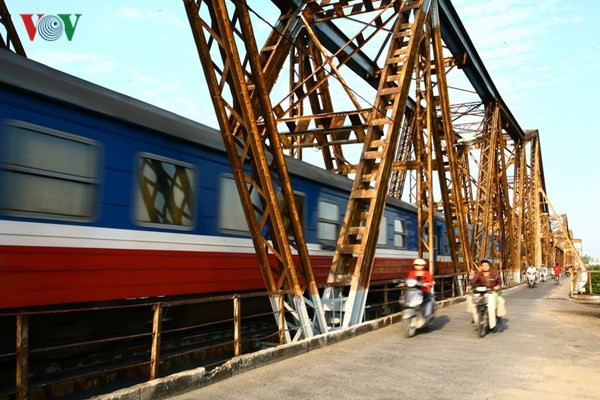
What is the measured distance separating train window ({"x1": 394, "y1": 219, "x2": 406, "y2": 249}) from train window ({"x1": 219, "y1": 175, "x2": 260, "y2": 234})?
707cm

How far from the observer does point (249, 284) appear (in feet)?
27.9

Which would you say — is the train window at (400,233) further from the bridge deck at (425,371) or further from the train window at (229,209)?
the train window at (229,209)

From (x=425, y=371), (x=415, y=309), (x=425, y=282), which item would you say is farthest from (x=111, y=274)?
(x=425, y=282)

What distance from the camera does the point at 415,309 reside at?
9.17m

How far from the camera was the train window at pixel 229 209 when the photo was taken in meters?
8.19

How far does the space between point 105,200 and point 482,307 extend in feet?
22.5

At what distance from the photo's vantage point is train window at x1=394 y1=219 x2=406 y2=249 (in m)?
14.7

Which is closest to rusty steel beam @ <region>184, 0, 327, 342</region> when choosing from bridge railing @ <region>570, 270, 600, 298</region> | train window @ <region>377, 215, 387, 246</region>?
train window @ <region>377, 215, 387, 246</region>

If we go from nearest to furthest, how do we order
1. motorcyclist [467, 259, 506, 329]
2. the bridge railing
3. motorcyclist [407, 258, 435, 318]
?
motorcyclist [407, 258, 435, 318] → motorcyclist [467, 259, 506, 329] → the bridge railing

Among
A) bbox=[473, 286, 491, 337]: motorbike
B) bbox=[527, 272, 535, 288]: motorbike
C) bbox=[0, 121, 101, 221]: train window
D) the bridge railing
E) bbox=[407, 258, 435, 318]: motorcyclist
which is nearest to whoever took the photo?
bbox=[0, 121, 101, 221]: train window

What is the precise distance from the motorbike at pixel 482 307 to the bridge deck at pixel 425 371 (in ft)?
0.65

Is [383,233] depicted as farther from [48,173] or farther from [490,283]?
[48,173]

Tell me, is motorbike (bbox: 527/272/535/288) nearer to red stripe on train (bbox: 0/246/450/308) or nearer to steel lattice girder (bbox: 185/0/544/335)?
steel lattice girder (bbox: 185/0/544/335)

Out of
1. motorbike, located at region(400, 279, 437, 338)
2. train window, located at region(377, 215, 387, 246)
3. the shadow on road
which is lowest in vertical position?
the shadow on road
